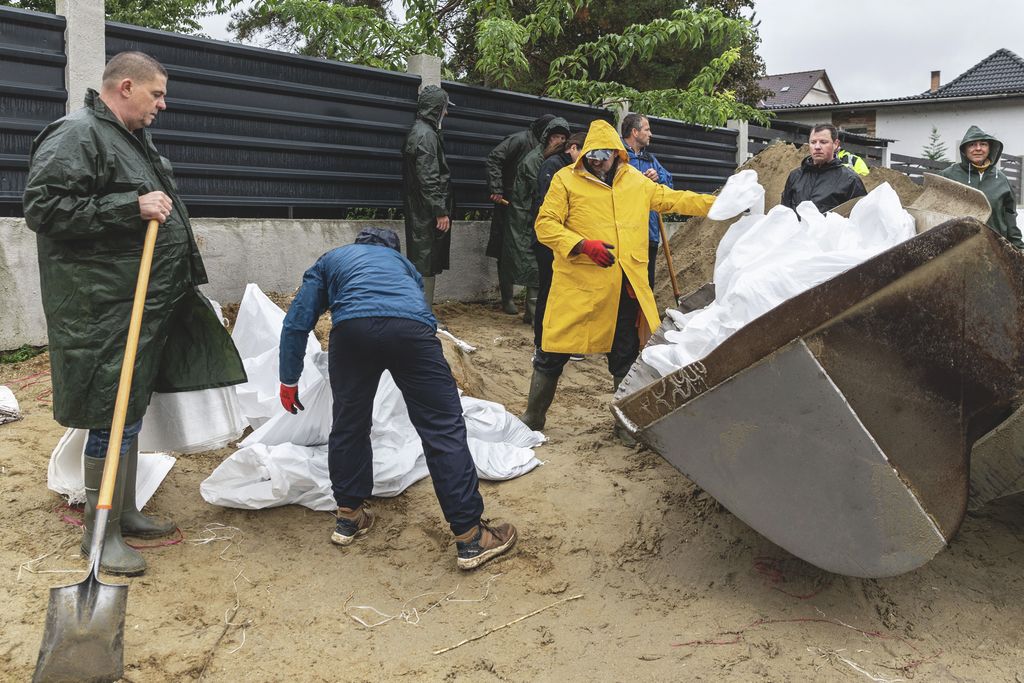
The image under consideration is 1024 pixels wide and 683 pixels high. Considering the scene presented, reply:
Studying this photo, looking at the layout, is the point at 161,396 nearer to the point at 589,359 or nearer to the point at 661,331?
the point at 661,331

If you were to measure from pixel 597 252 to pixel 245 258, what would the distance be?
2819 mm

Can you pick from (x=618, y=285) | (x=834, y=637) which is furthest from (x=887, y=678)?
(x=618, y=285)

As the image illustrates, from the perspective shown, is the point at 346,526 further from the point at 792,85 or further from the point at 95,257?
the point at 792,85

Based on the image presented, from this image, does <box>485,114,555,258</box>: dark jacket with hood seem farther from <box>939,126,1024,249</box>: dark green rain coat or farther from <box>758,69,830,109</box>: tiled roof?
<box>758,69,830,109</box>: tiled roof

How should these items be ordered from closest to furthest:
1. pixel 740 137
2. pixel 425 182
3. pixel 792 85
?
1. pixel 425 182
2. pixel 740 137
3. pixel 792 85

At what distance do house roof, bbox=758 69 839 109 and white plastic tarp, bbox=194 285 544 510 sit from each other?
33.5m

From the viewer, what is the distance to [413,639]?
A: 315 centimetres

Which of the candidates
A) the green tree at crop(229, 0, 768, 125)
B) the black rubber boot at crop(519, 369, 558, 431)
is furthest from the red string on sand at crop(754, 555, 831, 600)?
the green tree at crop(229, 0, 768, 125)

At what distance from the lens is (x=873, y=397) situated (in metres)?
2.62

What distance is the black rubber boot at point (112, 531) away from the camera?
10.9ft

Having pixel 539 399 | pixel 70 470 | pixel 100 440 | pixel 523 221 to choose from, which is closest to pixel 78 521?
pixel 70 470

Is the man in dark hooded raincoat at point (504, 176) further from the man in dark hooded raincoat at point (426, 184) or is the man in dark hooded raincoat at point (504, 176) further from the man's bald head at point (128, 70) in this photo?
the man's bald head at point (128, 70)

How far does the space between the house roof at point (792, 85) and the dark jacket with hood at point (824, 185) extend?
3202cm

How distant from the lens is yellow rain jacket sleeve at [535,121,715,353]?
183 inches
